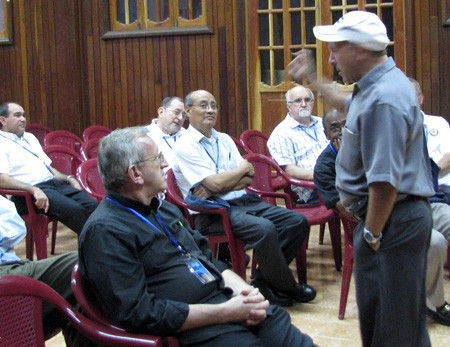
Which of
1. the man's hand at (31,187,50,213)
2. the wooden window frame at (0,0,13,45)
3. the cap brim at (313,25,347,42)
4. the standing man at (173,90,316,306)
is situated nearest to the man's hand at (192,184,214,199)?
the standing man at (173,90,316,306)

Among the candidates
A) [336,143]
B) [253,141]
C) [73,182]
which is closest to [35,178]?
[73,182]

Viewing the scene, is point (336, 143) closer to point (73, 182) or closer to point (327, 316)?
point (327, 316)

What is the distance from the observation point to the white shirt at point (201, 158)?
11.7 ft

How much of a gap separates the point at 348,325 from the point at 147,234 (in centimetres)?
154

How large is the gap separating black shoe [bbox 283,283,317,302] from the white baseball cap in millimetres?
1792

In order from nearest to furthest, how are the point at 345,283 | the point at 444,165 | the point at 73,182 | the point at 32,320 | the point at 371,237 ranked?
the point at 32,320 → the point at 371,237 → the point at 345,283 → the point at 444,165 → the point at 73,182

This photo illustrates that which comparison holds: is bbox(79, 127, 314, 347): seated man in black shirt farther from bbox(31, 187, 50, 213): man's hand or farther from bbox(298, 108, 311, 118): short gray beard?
bbox(298, 108, 311, 118): short gray beard

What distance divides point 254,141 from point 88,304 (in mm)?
3917

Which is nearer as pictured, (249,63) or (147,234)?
(147,234)

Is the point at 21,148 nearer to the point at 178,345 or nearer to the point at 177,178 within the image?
the point at 177,178

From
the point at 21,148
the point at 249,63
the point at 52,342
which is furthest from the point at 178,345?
the point at 249,63

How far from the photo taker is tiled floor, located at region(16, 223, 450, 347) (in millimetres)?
2934

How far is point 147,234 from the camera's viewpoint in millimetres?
1982

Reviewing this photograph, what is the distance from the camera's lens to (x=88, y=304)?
1.89 m
